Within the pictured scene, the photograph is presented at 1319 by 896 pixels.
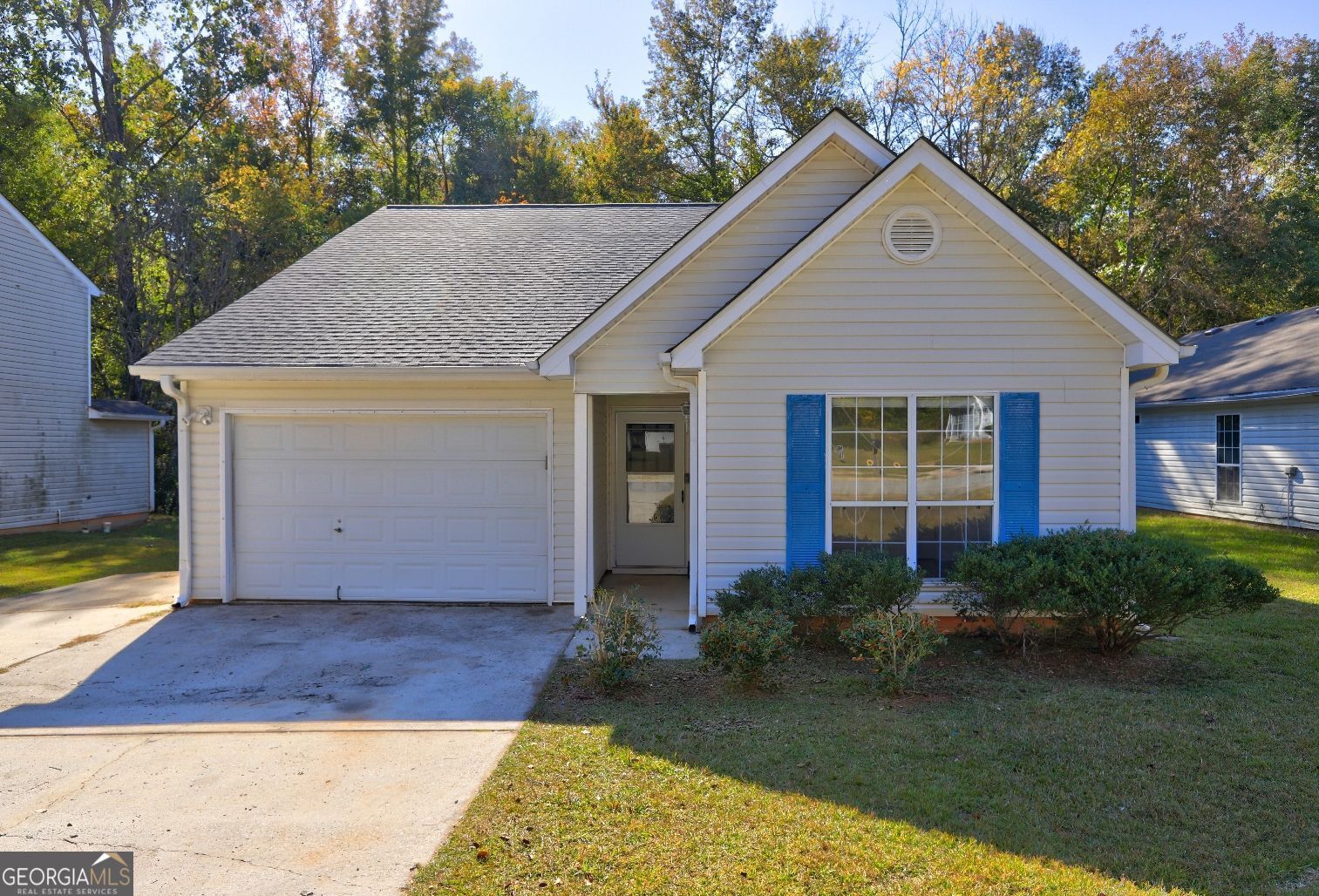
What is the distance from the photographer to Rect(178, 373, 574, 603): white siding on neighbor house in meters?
9.38

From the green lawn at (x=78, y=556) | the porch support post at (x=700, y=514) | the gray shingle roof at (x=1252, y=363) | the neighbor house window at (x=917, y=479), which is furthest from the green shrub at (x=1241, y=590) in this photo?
the green lawn at (x=78, y=556)

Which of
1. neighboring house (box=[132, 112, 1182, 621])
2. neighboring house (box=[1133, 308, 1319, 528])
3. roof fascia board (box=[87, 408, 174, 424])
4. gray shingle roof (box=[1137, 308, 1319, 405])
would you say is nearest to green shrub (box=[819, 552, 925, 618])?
neighboring house (box=[132, 112, 1182, 621])

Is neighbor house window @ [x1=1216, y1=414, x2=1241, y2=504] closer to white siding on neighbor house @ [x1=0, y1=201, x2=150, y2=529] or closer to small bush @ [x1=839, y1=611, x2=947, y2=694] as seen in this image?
small bush @ [x1=839, y1=611, x2=947, y2=694]

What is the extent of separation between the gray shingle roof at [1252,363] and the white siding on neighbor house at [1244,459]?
404mm

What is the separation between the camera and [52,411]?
1836 cm

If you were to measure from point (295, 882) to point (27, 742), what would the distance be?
315 cm

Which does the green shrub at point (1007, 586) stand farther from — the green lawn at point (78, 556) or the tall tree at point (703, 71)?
the tall tree at point (703, 71)

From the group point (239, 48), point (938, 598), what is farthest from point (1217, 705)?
point (239, 48)

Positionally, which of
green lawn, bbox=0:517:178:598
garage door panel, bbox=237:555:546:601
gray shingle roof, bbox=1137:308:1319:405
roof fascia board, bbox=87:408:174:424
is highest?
gray shingle roof, bbox=1137:308:1319:405

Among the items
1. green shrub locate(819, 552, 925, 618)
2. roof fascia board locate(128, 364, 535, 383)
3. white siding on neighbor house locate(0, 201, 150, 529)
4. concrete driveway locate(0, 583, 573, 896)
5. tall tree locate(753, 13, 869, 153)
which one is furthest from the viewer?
tall tree locate(753, 13, 869, 153)

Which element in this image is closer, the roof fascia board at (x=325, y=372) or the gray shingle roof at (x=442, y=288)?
the roof fascia board at (x=325, y=372)

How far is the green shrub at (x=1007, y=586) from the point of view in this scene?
6.54 meters

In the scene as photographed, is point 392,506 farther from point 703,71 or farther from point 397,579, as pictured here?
point 703,71

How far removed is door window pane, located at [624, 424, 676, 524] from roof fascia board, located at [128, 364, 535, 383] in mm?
2792
